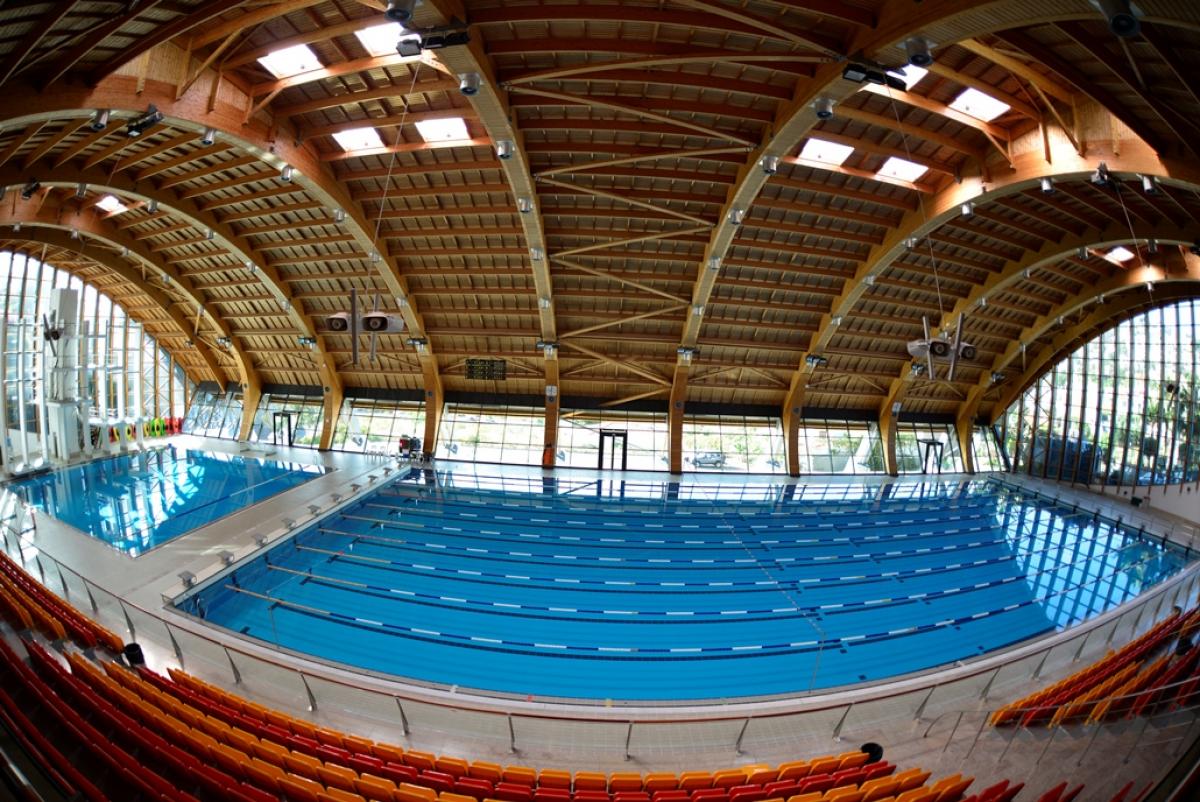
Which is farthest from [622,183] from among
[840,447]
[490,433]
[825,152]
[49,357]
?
[49,357]

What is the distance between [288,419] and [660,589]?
27.8 metres

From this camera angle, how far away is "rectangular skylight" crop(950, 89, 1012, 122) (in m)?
13.1

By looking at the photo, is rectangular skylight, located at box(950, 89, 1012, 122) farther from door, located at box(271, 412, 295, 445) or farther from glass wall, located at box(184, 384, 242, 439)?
glass wall, located at box(184, 384, 242, 439)

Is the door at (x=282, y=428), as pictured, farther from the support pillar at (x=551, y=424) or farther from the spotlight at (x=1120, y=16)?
the spotlight at (x=1120, y=16)

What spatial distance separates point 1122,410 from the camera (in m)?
27.8

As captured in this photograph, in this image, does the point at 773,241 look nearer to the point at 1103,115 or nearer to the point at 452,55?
the point at 1103,115

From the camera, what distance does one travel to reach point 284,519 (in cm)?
1664

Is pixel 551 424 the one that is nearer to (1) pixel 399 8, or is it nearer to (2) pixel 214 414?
(1) pixel 399 8

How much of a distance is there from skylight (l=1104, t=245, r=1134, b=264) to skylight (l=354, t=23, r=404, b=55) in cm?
2755

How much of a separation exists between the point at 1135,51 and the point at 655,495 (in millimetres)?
19263

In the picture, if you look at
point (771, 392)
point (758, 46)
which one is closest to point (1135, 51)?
point (758, 46)

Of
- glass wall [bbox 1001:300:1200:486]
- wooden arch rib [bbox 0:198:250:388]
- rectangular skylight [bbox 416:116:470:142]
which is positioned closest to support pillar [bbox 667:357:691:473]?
rectangular skylight [bbox 416:116:470:142]

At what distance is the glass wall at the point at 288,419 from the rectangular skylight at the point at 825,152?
28.7 meters

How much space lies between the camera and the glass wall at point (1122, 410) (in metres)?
24.9
